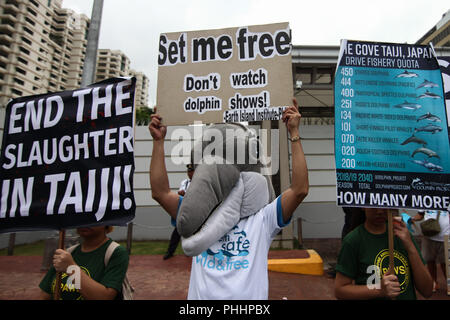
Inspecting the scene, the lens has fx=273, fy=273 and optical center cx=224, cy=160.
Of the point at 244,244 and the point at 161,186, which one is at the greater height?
the point at 161,186

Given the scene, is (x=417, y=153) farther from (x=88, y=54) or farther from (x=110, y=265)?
(x=88, y=54)

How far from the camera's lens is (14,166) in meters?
2.08

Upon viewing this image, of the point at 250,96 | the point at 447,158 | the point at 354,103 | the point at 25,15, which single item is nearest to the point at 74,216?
the point at 250,96

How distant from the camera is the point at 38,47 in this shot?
63.3 metres

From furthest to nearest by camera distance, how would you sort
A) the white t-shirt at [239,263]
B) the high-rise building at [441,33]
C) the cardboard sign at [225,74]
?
the high-rise building at [441,33]
the cardboard sign at [225,74]
the white t-shirt at [239,263]

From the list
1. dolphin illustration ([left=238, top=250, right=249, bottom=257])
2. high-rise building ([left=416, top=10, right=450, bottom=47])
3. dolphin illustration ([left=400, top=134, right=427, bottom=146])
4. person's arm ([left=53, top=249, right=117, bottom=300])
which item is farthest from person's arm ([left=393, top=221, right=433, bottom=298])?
high-rise building ([left=416, top=10, right=450, bottom=47])

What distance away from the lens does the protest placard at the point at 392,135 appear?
5.89 feet

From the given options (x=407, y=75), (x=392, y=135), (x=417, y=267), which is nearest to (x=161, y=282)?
(x=417, y=267)

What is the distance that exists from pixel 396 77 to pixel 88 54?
4.83 m

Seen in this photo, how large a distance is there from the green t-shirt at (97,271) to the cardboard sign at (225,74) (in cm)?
108

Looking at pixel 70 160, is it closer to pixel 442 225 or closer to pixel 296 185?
pixel 296 185

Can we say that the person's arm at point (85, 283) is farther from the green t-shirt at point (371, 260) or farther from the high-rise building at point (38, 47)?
the high-rise building at point (38, 47)

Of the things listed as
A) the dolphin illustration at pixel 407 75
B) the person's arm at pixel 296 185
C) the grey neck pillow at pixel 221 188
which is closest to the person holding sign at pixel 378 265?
the person's arm at pixel 296 185

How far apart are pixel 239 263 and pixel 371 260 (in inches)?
34.5
